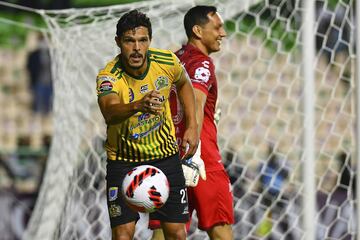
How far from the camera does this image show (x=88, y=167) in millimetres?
8156

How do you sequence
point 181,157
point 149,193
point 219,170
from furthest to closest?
point 219,170
point 181,157
point 149,193

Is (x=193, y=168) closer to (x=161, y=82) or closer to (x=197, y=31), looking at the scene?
(x=161, y=82)

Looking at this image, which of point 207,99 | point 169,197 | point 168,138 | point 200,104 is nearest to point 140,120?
point 168,138

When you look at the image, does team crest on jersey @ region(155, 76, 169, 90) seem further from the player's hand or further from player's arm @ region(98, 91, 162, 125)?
the player's hand

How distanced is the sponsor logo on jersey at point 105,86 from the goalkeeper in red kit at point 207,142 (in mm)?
854

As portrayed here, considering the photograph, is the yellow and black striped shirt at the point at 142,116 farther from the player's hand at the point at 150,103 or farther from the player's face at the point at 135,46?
the player's hand at the point at 150,103

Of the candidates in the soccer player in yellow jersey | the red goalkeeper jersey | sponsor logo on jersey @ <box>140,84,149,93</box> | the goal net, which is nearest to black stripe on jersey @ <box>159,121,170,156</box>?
the soccer player in yellow jersey

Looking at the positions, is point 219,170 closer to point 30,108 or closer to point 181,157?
point 181,157

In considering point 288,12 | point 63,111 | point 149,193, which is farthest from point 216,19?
point 288,12

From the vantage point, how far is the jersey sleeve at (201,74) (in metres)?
5.55

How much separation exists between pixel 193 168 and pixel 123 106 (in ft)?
3.04

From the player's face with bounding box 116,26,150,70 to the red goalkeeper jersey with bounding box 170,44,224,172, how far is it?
2.30 ft

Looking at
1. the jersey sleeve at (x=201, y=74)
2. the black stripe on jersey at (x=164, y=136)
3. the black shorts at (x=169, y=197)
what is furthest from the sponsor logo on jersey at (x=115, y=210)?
the jersey sleeve at (x=201, y=74)

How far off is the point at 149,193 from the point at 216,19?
1.41 meters
